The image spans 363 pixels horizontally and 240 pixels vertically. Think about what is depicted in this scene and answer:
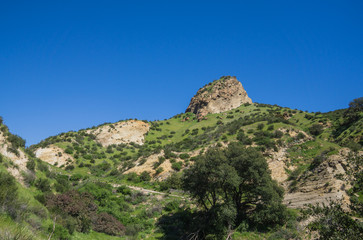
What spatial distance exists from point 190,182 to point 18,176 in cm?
1450

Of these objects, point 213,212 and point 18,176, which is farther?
point 213,212

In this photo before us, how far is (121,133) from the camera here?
6975cm

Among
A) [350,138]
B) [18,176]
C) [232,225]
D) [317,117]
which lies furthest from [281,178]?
[317,117]

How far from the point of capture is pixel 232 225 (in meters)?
19.0

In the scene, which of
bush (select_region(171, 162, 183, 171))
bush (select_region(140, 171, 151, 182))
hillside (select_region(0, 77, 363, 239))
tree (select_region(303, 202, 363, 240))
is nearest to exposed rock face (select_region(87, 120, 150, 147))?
hillside (select_region(0, 77, 363, 239))

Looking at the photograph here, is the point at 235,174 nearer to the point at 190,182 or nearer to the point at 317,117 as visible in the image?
the point at 190,182

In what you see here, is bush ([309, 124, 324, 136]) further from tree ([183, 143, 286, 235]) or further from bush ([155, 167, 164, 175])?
bush ([155, 167, 164, 175])

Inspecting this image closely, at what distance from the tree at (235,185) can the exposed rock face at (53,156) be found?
39.5 m

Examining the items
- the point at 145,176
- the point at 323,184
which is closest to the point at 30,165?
the point at 145,176

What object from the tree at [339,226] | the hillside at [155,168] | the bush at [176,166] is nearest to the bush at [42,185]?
the hillside at [155,168]

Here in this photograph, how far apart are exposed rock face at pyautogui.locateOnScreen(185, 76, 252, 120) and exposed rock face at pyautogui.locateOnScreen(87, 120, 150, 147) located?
24781mm

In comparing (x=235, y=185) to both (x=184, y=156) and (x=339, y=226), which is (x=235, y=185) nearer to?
(x=339, y=226)

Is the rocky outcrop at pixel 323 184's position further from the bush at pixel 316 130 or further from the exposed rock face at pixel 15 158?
the bush at pixel 316 130

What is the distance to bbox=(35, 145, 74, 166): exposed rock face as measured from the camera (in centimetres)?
4903
